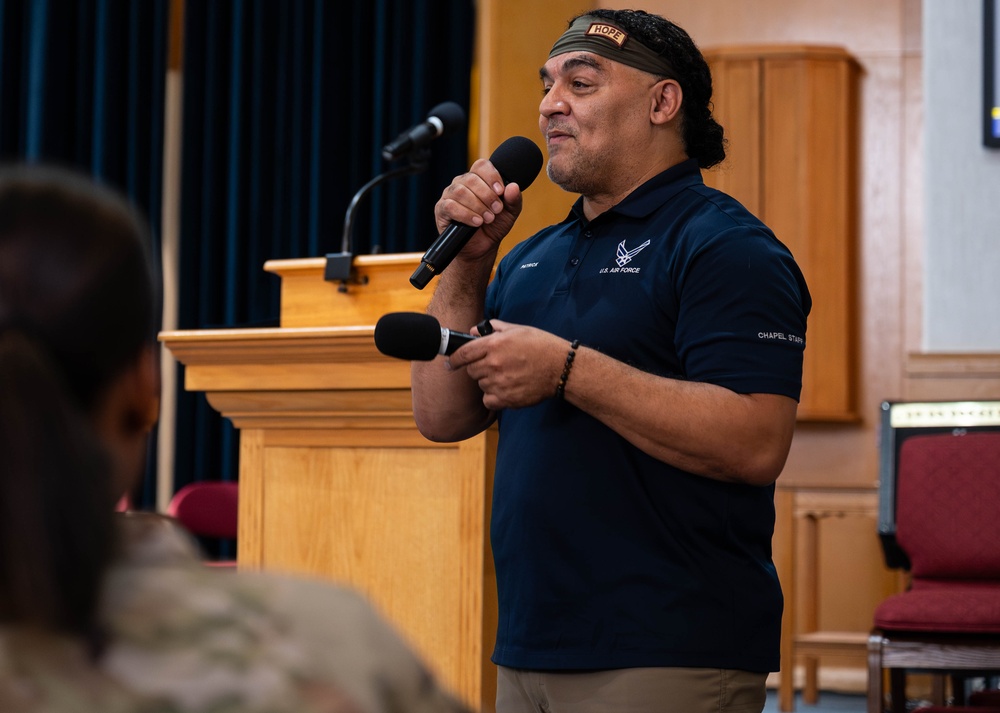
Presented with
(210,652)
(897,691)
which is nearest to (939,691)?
(897,691)

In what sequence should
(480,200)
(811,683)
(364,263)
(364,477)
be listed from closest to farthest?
1. (480,200)
2. (364,477)
3. (364,263)
4. (811,683)

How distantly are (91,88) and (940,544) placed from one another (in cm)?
432

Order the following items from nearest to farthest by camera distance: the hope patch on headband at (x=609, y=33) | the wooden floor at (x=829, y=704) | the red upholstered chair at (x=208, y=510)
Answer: the hope patch on headband at (x=609, y=33) < the red upholstered chair at (x=208, y=510) < the wooden floor at (x=829, y=704)

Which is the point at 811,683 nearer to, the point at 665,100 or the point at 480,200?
the point at 665,100

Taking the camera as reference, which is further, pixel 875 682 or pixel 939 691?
pixel 939 691

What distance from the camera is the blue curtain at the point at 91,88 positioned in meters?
Answer: 5.86

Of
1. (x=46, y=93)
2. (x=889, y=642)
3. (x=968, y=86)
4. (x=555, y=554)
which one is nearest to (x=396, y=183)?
(x=46, y=93)

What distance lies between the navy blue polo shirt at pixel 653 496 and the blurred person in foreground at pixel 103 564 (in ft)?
2.92

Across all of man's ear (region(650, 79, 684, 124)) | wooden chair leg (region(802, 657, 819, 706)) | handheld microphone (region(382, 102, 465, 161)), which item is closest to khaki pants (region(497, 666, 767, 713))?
man's ear (region(650, 79, 684, 124))

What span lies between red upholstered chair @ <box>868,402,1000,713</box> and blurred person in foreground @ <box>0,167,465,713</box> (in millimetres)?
2847

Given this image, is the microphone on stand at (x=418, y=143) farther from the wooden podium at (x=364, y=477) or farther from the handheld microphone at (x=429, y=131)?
the wooden podium at (x=364, y=477)

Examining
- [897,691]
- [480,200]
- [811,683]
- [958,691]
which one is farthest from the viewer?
[811,683]

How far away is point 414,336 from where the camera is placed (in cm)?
158

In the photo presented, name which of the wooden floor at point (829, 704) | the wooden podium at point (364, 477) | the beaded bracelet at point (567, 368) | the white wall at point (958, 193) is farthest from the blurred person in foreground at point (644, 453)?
the wooden floor at point (829, 704)
